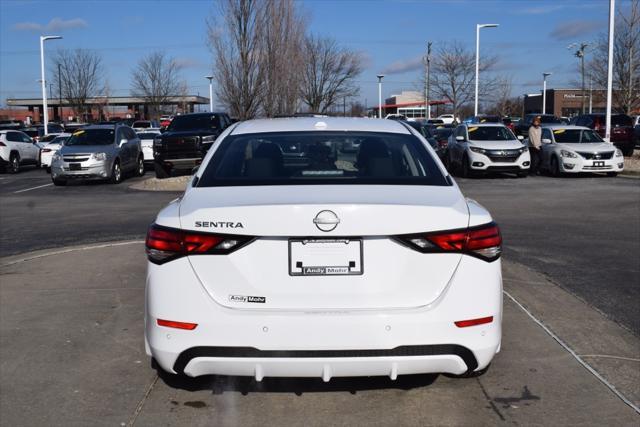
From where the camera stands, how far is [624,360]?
16.1 ft

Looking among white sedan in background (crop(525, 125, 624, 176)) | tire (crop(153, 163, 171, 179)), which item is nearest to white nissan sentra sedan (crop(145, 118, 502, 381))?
tire (crop(153, 163, 171, 179))

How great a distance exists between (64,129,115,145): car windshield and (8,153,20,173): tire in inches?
277

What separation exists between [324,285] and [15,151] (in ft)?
90.4

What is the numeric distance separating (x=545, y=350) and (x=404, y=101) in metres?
127

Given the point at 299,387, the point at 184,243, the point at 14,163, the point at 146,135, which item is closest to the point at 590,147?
the point at 146,135

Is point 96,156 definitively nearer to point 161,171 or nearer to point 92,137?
point 92,137

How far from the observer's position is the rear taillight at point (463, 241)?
3.56 m

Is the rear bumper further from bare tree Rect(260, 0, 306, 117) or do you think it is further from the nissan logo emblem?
bare tree Rect(260, 0, 306, 117)

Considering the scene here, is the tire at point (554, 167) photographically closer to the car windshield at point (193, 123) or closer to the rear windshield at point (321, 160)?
→ the car windshield at point (193, 123)

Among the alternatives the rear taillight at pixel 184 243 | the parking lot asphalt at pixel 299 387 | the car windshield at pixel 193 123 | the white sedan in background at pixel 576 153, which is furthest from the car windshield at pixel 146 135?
the rear taillight at pixel 184 243

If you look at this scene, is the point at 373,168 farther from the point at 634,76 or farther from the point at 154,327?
the point at 634,76

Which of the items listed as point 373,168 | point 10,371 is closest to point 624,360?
point 373,168

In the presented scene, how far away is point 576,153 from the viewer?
20.7 meters

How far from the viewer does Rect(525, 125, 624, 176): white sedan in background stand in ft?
67.6
